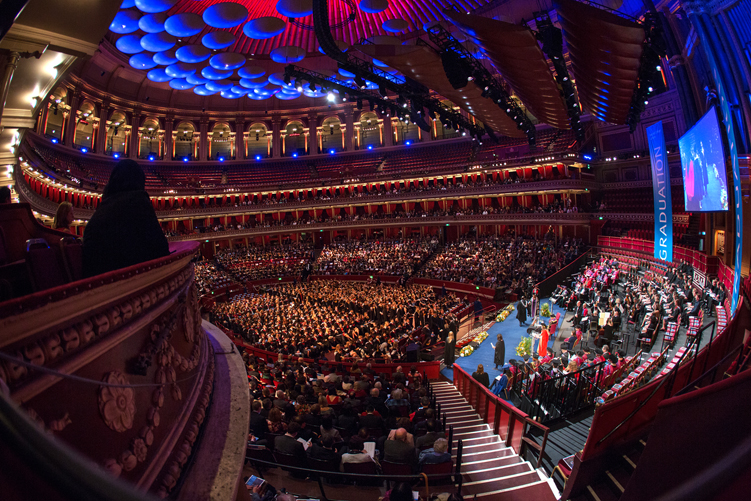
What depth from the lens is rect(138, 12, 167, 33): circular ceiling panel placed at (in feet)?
74.2

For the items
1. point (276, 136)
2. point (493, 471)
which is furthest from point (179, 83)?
point (493, 471)

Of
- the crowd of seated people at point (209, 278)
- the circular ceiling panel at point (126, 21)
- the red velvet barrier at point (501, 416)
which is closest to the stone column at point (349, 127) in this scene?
the crowd of seated people at point (209, 278)

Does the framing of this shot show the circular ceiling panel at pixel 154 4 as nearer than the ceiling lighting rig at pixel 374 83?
Yes

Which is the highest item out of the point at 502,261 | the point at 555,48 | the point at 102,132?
the point at 102,132

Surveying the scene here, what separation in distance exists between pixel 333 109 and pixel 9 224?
48119 mm

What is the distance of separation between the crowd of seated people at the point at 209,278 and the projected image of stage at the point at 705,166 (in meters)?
26.8

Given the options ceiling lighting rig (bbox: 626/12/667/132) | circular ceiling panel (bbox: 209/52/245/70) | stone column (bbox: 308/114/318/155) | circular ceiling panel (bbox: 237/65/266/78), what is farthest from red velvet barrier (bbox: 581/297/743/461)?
stone column (bbox: 308/114/318/155)

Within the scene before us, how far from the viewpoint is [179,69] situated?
3009 cm

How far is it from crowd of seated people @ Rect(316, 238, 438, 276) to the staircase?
21.4 meters

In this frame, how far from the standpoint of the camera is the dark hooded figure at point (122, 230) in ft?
9.89

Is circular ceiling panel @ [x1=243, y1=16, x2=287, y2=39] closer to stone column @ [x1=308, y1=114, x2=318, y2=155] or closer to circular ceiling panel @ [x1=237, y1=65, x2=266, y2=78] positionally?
circular ceiling panel @ [x1=237, y1=65, x2=266, y2=78]

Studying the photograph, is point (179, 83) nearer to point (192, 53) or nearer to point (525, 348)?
point (192, 53)

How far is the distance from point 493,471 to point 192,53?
97.9 feet

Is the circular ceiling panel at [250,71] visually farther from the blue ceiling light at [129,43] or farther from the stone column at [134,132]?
the stone column at [134,132]
